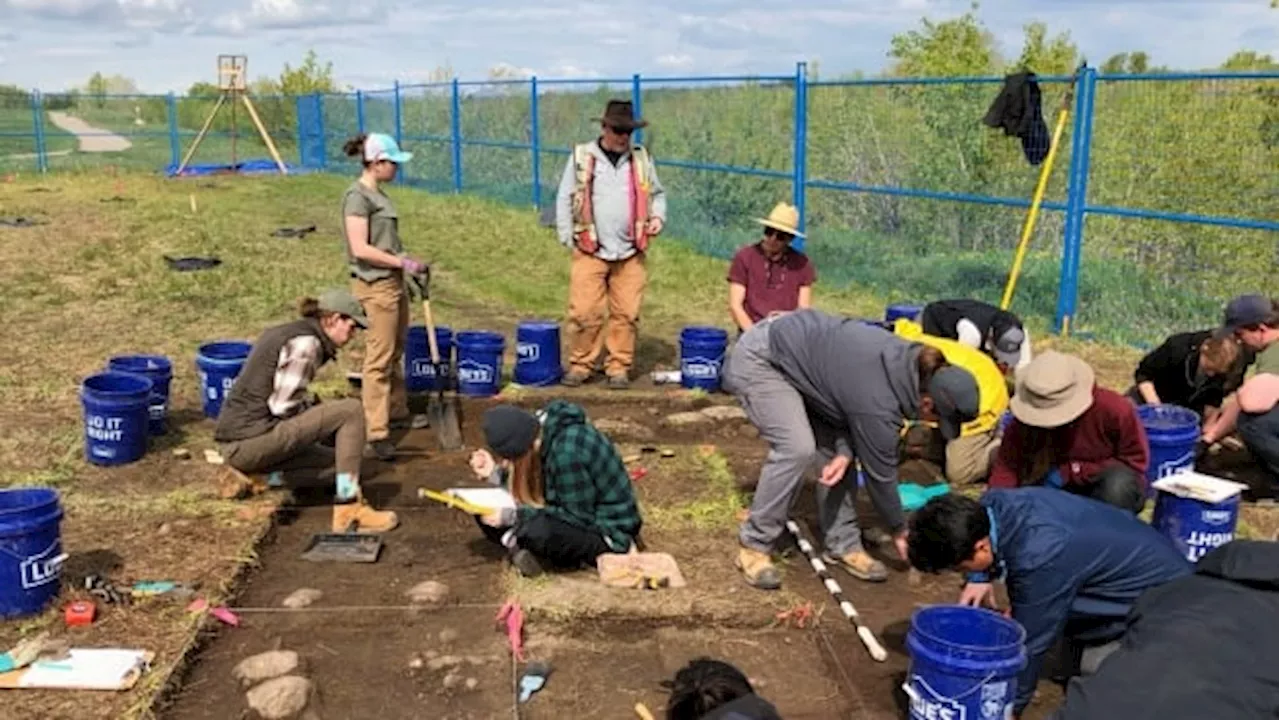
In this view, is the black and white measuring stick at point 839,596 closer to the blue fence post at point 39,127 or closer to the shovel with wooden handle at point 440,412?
the shovel with wooden handle at point 440,412

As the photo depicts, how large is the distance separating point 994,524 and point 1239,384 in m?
3.54

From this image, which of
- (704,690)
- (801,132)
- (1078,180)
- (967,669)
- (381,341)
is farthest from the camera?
(801,132)

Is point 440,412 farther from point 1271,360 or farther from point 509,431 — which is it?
point 1271,360

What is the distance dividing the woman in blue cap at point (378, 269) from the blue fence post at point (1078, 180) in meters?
5.54

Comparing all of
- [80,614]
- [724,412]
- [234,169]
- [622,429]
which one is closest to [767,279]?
[724,412]

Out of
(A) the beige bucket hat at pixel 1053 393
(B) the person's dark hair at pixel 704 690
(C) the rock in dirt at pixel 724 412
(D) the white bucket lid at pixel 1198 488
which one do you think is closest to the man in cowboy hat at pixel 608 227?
(C) the rock in dirt at pixel 724 412

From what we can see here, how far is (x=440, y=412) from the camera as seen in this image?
6621mm

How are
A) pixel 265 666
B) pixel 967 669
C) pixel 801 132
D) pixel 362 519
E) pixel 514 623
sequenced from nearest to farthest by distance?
1. pixel 967 669
2. pixel 265 666
3. pixel 514 623
4. pixel 362 519
5. pixel 801 132

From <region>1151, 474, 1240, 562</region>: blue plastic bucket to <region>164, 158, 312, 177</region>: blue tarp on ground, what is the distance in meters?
23.5

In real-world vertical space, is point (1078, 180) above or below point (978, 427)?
above

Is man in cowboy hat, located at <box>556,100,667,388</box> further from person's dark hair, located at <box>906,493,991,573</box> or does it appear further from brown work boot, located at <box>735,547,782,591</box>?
person's dark hair, located at <box>906,493,991,573</box>

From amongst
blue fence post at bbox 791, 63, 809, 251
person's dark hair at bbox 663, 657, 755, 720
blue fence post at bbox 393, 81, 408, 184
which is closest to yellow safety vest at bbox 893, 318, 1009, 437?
person's dark hair at bbox 663, 657, 755, 720

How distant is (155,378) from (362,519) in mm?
2026

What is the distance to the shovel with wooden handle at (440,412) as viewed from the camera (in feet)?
21.2
